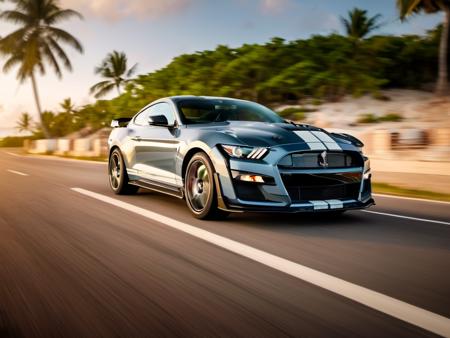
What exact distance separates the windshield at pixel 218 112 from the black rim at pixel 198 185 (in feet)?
2.43

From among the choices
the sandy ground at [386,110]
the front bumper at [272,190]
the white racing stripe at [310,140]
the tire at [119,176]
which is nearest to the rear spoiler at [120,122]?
the tire at [119,176]

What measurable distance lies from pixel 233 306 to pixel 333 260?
4.37 ft

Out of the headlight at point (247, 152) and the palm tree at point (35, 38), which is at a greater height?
the palm tree at point (35, 38)

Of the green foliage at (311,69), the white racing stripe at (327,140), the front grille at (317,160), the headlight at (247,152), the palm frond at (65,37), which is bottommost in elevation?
the front grille at (317,160)

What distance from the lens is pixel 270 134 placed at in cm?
559

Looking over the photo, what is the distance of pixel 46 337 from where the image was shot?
2.51 metres

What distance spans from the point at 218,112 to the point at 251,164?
5.54ft

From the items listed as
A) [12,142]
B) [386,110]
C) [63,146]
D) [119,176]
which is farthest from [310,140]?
[12,142]

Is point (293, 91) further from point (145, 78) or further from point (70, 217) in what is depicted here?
point (70, 217)

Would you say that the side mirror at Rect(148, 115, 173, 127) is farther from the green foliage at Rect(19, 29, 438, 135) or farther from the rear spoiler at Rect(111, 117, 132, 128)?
the green foliage at Rect(19, 29, 438, 135)

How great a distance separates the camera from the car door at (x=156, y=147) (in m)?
6.50

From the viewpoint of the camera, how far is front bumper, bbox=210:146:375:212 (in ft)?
17.1

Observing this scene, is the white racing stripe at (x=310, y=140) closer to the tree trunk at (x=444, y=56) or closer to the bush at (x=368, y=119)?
the bush at (x=368, y=119)

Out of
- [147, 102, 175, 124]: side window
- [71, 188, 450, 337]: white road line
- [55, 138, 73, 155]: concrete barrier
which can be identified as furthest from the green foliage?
[71, 188, 450, 337]: white road line
